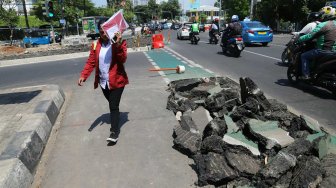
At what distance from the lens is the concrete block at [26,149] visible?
154 inches

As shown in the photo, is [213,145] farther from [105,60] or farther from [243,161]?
[105,60]

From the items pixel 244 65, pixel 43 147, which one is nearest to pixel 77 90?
pixel 43 147

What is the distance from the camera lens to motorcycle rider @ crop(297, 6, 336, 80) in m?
7.02

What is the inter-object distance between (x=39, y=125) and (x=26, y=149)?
92cm

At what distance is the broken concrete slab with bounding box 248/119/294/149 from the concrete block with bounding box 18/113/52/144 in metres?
3.12

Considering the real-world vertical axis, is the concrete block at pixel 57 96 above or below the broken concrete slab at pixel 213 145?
below

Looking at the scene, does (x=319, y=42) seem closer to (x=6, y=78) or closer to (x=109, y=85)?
(x=109, y=85)

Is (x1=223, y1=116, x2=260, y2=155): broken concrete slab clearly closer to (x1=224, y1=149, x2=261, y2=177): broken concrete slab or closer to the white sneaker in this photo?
(x1=224, y1=149, x2=261, y2=177): broken concrete slab

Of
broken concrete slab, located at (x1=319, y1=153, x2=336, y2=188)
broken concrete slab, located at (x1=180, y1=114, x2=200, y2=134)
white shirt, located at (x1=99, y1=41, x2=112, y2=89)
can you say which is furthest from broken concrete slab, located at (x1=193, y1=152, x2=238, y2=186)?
white shirt, located at (x1=99, y1=41, x2=112, y2=89)

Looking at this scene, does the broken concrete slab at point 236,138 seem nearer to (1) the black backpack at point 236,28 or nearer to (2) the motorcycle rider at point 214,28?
(1) the black backpack at point 236,28

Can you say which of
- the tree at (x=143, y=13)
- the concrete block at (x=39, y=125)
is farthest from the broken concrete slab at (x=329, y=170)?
the tree at (x=143, y=13)

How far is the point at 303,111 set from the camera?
6.07 metres

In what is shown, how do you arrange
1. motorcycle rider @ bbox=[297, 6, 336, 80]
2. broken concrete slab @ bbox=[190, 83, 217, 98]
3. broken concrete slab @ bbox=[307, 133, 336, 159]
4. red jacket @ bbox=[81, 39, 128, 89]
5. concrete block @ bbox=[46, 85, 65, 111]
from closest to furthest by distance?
broken concrete slab @ bbox=[307, 133, 336, 159] → red jacket @ bbox=[81, 39, 128, 89] → broken concrete slab @ bbox=[190, 83, 217, 98] → concrete block @ bbox=[46, 85, 65, 111] → motorcycle rider @ bbox=[297, 6, 336, 80]

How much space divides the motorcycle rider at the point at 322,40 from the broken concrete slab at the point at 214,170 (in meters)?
4.61
